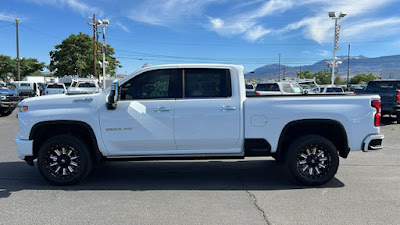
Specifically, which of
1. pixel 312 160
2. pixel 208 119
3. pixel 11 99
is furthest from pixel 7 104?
pixel 312 160

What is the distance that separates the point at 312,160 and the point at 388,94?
9.70m

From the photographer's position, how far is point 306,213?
3967mm

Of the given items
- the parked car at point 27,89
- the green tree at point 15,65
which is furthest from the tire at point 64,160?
the green tree at point 15,65

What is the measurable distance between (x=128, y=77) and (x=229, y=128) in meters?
1.82

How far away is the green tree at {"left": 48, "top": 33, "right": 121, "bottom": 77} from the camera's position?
153 feet

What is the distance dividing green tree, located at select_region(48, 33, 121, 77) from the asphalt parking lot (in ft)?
144

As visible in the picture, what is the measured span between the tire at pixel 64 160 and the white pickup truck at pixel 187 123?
0.05 ft

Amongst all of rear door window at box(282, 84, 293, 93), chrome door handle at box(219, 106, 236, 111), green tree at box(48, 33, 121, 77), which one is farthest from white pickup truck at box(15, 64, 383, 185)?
green tree at box(48, 33, 121, 77)

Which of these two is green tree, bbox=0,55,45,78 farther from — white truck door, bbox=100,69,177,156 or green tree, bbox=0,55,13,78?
white truck door, bbox=100,69,177,156

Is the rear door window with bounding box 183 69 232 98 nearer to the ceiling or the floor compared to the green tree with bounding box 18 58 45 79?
nearer to the floor

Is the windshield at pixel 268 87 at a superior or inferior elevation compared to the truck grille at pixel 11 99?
superior

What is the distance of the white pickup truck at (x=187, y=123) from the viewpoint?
4.84 metres

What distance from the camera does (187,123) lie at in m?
4.84

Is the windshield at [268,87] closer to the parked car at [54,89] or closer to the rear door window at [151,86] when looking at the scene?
the rear door window at [151,86]
